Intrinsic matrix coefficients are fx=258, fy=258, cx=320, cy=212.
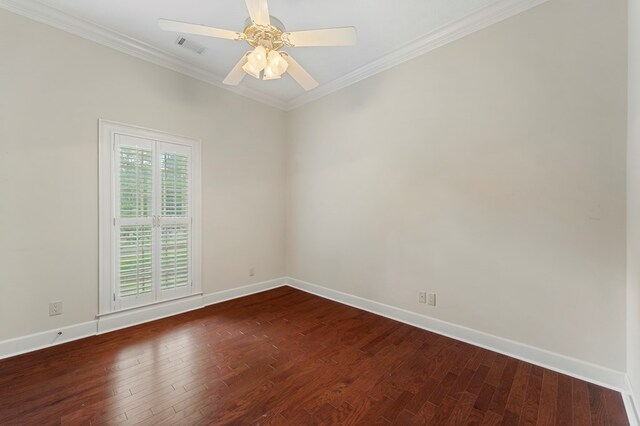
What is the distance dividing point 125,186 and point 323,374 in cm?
284

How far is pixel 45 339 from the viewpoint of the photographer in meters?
2.42

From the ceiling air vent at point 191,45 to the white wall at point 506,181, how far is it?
191 centimetres

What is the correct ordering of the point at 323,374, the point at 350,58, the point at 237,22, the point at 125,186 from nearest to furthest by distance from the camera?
the point at 323,374, the point at 237,22, the point at 125,186, the point at 350,58

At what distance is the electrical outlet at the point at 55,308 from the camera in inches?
97.1

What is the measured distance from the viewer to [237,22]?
2.57m

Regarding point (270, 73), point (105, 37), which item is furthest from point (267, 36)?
point (105, 37)

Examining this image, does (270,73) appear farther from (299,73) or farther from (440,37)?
(440,37)

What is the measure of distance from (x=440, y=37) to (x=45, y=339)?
490 centimetres

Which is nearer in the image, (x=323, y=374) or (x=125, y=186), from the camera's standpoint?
(x=323, y=374)

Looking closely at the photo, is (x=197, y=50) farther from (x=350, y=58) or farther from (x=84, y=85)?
(x=350, y=58)

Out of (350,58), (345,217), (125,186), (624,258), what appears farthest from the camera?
(345,217)

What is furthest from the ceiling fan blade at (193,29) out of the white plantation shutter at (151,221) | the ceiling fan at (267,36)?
the white plantation shutter at (151,221)

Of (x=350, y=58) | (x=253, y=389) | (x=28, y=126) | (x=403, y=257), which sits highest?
(x=350, y=58)

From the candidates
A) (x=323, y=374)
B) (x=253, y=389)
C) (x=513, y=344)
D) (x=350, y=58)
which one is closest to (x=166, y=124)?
(x=350, y=58)
